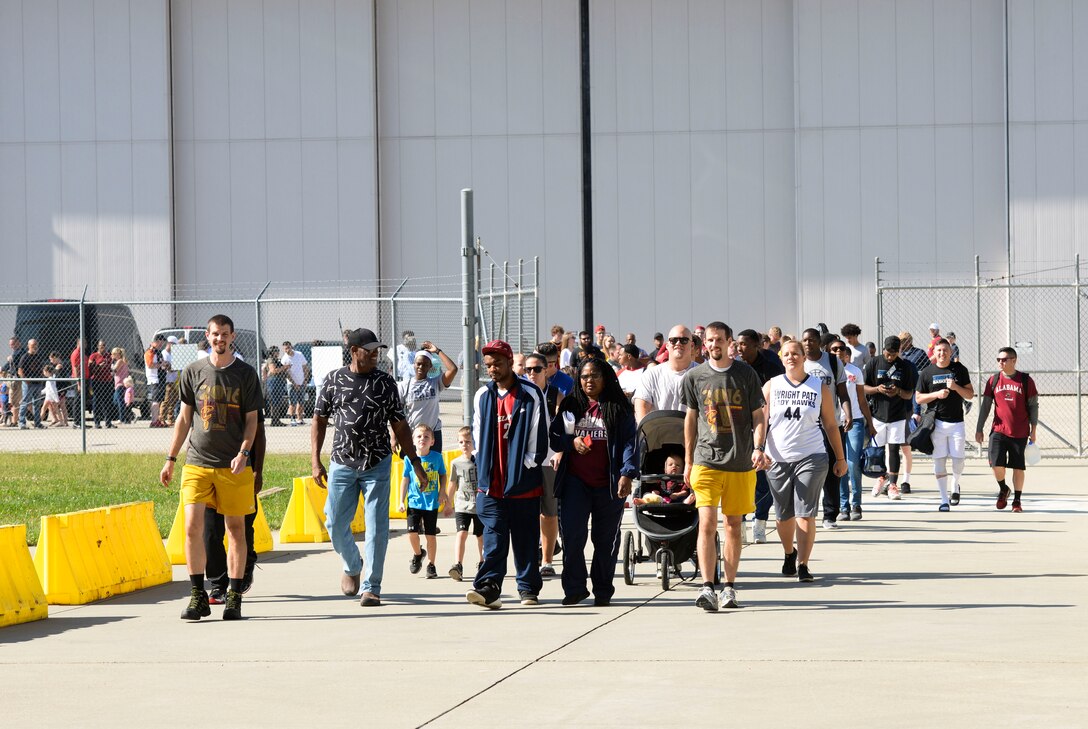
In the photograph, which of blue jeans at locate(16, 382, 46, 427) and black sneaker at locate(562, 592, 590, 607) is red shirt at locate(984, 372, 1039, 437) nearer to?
black sneaker at locate(562, 592, 590, 607)

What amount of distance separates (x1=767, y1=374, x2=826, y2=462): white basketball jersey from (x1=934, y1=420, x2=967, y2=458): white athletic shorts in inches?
226

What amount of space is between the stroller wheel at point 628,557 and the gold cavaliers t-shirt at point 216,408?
2.89 meters

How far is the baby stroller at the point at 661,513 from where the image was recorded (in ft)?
35.4

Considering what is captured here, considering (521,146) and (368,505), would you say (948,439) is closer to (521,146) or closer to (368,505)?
(368,505)

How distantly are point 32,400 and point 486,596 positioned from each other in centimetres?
2255

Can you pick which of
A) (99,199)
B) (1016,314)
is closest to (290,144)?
(99,199)

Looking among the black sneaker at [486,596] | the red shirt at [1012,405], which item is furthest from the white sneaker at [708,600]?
the red shirt at [1012,405]

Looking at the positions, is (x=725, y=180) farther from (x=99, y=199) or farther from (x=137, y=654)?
(x=137, y=654)

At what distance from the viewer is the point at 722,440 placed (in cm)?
Answer: 990

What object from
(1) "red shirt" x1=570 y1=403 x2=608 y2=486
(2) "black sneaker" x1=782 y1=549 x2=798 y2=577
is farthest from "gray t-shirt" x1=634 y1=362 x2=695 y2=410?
(1) "red shirt" x1=570 y1=403 x2=608 y2=486

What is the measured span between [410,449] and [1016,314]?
2955 cm

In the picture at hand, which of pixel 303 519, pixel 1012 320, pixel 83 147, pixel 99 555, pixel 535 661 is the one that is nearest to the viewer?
pixel 535 661

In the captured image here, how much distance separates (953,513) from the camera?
15.7m

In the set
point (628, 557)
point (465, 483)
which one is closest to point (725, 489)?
point (628, 557)
